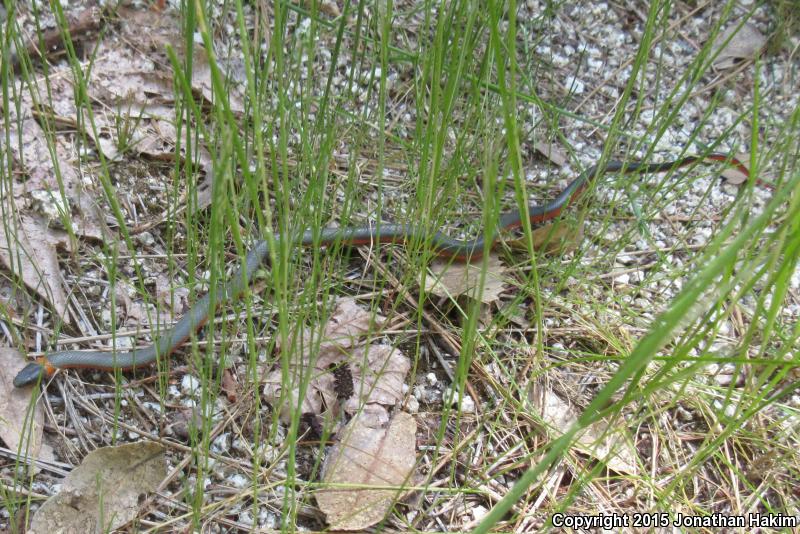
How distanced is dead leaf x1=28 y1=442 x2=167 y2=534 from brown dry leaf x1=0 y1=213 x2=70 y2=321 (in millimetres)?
750

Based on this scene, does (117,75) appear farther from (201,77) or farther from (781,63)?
(781,63)

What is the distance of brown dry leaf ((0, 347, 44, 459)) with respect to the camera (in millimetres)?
2242

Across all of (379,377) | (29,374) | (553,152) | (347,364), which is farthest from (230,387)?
(553,152)

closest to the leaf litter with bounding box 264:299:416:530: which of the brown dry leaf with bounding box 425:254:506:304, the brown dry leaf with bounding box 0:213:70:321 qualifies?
the brown dry leaf with bounding box 425:254:506:304

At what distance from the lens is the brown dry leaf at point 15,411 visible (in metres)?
2.24

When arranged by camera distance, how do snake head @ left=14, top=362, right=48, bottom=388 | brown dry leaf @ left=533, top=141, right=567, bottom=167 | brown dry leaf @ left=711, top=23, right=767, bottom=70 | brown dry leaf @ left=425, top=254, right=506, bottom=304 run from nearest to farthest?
snake head @ left=14, top=362, right=48, bottom=388 → brown dry leaf @ left=425, top=254, right=506, bottom=304 → brown dry leaf @ left=533, top=141, right=567, bottom=167 → brown dry leaf @ left=711, top=23, right=767, bottom=70

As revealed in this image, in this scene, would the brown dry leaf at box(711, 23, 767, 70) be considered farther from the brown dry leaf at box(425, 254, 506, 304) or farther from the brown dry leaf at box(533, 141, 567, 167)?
the brown dry leaf at box(425, 254, 506, 304)

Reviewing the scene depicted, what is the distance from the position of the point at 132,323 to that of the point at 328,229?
925 mm

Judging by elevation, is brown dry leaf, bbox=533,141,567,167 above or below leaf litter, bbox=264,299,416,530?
above

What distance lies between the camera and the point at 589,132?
3.59 m

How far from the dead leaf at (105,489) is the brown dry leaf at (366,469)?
56 centimetres

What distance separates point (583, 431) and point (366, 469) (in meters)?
0.73

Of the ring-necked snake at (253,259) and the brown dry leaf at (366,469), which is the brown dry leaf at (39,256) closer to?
the ring-necked snake at (253,259)

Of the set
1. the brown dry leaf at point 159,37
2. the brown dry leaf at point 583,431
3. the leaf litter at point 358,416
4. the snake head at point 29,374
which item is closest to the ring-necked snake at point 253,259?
the snake head at point 29,374
